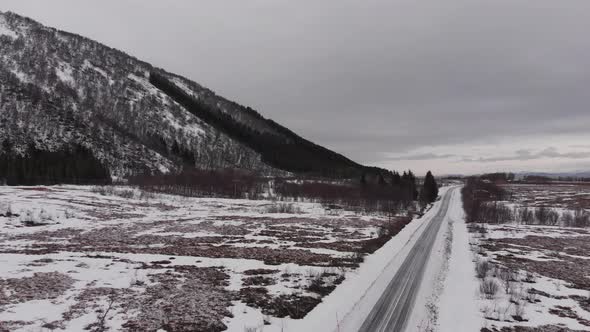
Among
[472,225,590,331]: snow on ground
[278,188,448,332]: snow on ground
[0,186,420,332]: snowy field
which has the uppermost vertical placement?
[0,186,420,332]: snowy field

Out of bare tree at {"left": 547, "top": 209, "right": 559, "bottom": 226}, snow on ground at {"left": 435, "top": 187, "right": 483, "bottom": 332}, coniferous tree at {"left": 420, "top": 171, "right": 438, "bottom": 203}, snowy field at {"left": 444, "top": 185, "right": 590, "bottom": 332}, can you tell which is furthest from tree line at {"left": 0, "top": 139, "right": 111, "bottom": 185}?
bare tree at {"left": 547, "top": 209, "right": 559, "bottom": 226}

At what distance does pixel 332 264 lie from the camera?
24.3 m

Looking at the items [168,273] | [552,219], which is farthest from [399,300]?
[552,219]

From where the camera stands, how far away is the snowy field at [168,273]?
13.8 meters

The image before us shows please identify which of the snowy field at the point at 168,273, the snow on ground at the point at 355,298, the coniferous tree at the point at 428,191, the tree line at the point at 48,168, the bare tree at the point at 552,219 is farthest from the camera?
the coniferous tree at the point at 428,191

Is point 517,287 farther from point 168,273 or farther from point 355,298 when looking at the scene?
point 168,273

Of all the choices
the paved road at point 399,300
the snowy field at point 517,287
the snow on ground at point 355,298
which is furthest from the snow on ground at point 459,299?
the snow on ground at point 355,298

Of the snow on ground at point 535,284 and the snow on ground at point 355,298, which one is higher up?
the snow on ground at point 355,298

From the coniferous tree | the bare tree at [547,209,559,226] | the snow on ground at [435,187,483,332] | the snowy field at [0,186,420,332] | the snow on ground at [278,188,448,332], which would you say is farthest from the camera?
the coniferous tree

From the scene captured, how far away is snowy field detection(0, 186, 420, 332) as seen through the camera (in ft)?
45.2

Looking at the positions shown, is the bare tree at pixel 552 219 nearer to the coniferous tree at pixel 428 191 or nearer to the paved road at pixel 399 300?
the coniferous tree at pixel 428 191

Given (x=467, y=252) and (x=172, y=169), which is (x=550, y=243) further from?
(x=172, y=169)

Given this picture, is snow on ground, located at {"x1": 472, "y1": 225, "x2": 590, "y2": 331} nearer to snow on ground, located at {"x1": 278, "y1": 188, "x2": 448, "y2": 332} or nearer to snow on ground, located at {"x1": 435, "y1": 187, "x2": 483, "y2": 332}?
snow on ground, located at {"x1": 435, "y1": 187, "x2": 483, "y2": 332}

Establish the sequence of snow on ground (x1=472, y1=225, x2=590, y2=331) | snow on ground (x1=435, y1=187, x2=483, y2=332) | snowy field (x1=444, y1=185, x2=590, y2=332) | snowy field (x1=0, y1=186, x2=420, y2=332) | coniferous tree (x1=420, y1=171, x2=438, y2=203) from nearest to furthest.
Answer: snowy field (x1=0, y1=186, x2=420, y2=332)
snow on ground (x1=435, y1=187, x2=483, y2=332)
snowy field (x1=444, y1=185, x2=590, y2=332)
snow on ground (x1=472, y1=225, x2=590, y2=331)
coniferous tree (x1=420, y1=171, x2=438, y2=203)
